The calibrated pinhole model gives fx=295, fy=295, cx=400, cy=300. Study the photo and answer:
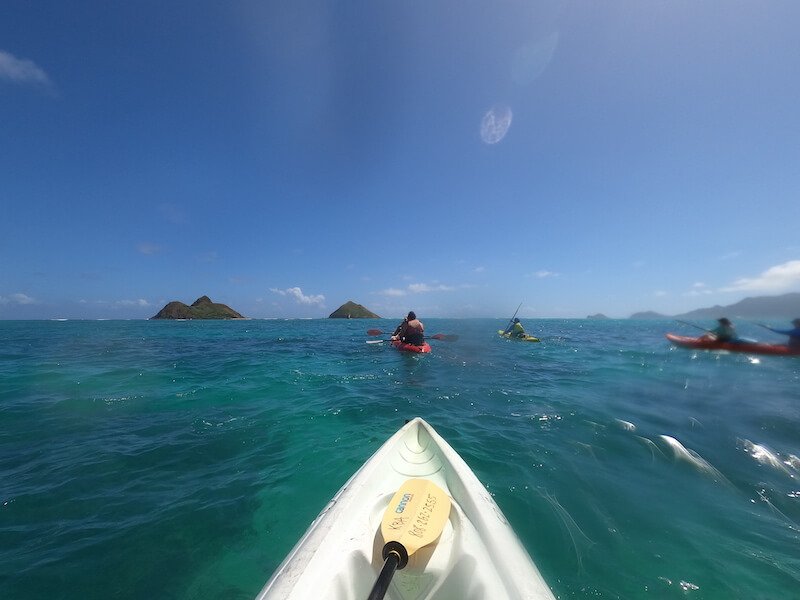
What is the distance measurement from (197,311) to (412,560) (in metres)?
121

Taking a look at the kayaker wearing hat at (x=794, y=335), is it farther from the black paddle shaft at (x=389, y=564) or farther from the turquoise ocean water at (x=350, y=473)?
the black paddle shaft at (x=389, y=564)

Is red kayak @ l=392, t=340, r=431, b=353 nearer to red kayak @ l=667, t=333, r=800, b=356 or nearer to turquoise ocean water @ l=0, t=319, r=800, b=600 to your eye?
turquoise ocean water @ l=0, t=319, r=800, b=600

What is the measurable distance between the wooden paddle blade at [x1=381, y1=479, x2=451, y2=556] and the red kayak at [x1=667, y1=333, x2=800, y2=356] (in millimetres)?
20906

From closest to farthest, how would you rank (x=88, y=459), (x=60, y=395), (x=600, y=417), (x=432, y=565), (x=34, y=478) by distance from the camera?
(x=432, y=565) < (x=34, y=478) < (x=88, y=459) < (x=600, y=417) < (x=60, y=395)

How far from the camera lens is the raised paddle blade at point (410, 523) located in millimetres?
2450

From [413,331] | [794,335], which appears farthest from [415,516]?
[794,335]

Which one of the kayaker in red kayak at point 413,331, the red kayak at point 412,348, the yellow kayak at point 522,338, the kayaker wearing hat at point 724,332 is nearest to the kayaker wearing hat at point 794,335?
the kayaker wearing hat at point 724,332

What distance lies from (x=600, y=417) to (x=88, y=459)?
11760mm

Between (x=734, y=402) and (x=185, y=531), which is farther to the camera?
(x=734, y=402)

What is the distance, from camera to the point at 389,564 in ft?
7.66

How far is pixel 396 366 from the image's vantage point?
14953 millimetres

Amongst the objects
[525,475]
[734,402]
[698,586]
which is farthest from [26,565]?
[734,402]

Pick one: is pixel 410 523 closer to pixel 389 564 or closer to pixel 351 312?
pixel 389 564

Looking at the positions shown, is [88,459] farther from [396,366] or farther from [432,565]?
[396,366]
